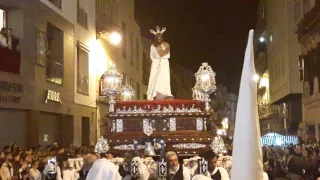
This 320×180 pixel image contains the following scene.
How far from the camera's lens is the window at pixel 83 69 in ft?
93.9

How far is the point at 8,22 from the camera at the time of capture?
20.7 meters

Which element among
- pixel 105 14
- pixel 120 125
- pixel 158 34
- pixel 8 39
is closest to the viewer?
pixel 120 125

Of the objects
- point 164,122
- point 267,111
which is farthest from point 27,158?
point 267,111

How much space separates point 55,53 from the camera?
2523 cm

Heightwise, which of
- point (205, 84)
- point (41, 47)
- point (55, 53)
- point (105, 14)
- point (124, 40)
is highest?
point (105, 14)

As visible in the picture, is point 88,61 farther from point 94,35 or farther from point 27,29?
point 27,29

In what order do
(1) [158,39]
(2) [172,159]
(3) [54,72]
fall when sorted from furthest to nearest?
1. (3) [54,72]
2. (1) [158,39]
3. (2) [172,159]

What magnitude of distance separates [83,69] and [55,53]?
463cm

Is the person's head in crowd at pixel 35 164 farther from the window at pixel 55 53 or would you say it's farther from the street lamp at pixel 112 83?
the window at pixel 55 53

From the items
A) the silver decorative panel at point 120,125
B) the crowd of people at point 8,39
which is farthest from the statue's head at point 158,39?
the crowd of people at point 8,39

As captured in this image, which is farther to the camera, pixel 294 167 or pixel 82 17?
pixel 82 17

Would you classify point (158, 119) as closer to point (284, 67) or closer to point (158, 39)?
point (158, 39)

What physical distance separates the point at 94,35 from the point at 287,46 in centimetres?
1239

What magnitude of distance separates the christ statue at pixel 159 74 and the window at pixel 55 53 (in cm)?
951
